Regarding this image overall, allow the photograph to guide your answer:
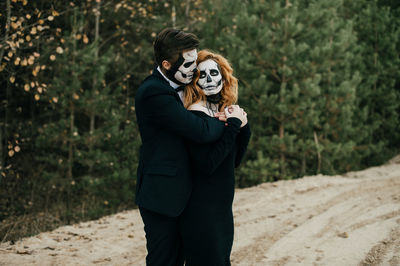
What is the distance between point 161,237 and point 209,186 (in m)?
0.43

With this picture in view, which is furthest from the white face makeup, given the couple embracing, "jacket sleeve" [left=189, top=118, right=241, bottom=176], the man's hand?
"jacket sleeve" [left=189, top=118, right=241, bottom=176]

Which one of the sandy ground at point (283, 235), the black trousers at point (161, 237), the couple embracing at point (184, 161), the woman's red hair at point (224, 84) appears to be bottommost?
the sandy ground at point (283, 235)

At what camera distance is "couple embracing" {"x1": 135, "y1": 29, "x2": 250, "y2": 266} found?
7.61ft

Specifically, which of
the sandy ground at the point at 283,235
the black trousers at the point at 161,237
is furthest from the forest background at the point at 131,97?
the black trousers at the point at 161,237

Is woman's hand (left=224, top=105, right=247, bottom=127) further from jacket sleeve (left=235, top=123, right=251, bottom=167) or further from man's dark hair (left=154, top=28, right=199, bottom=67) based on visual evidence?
man's dark hair (left=154, top=28, right=199, bottom=67)

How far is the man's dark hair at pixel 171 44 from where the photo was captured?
243 centimetres

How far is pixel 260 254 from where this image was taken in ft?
15.6

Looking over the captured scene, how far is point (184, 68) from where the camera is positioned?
8.14 ft

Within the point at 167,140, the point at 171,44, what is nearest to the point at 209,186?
the point at 167,140

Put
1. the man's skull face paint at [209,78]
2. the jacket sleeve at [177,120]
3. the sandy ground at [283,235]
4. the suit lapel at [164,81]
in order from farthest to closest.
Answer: the sandy ground at [283,235] → the man's skull face paint at [209,78] → the suit lapel at [164,81] → the jacket sleeve at [177,120]

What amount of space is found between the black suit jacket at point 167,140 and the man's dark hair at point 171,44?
160mm

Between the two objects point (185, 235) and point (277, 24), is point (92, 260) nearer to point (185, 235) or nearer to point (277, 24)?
point (185, 235)

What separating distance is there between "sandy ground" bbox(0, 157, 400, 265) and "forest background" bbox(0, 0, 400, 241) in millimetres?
1958

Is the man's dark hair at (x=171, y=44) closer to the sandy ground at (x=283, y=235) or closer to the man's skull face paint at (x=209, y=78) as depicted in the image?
the man's skull face paint at (x=209, y=78)
